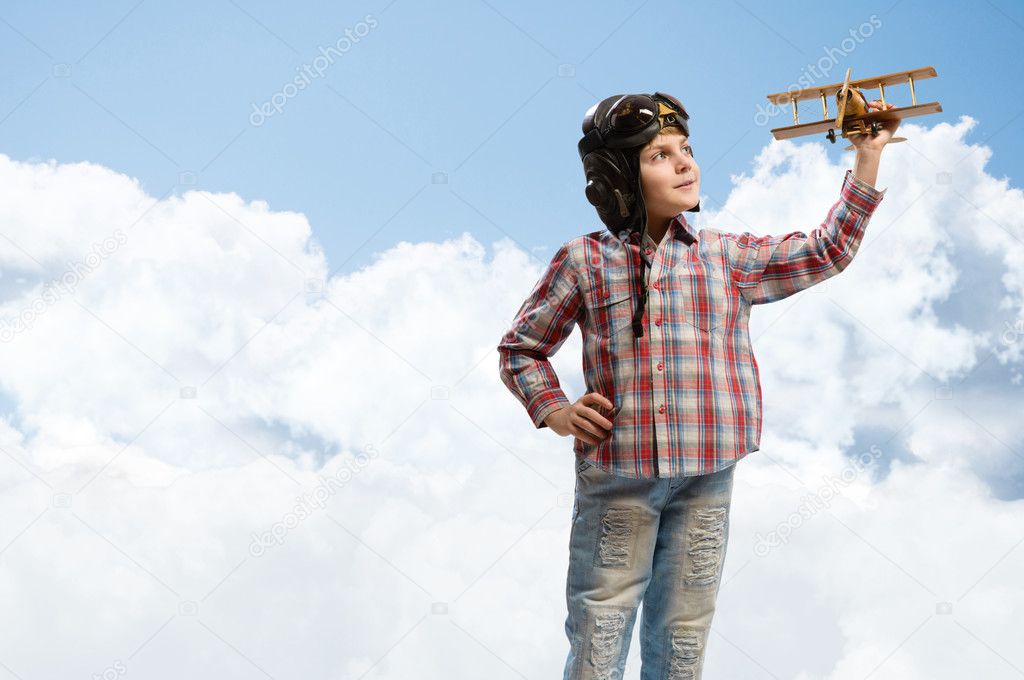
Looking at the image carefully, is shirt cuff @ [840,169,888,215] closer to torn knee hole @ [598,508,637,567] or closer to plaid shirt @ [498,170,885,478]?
plaid shirt @ [498,170,885,478]

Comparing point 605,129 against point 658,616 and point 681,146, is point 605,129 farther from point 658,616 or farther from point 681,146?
point 658,616

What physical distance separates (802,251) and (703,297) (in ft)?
0.66

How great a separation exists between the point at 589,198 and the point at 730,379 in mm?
399

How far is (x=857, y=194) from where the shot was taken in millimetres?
1718

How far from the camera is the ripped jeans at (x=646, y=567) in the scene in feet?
5.58

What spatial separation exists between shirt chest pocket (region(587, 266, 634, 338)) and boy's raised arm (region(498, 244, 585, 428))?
43mm

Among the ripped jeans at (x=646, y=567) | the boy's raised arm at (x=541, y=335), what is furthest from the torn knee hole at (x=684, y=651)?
the boy's raised arm at (x=541, y=335)

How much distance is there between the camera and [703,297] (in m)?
1.73

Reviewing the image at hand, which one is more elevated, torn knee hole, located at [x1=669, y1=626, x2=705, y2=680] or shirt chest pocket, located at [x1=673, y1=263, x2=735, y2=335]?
shirt chest pocket, located at [x1=673, y1=263, x2=735, y2=335]

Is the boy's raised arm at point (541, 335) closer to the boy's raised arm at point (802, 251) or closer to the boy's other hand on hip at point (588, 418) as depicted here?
the boy's other hand on hip at point (588, 418)

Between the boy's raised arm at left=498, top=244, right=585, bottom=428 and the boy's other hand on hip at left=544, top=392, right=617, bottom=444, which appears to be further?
the boy's raised arm at left=498, top=244, right=585, bottom=428

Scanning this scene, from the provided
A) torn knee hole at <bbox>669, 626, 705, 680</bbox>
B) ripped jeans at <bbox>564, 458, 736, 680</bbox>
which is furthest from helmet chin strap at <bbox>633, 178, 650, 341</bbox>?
torn knee hole at <bbox>669, 626, 705, 680</bbox>

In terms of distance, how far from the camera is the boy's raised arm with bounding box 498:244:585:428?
5.84 ft

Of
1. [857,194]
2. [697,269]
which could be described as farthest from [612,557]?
[857,194]
